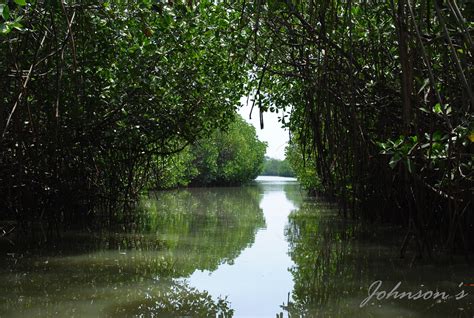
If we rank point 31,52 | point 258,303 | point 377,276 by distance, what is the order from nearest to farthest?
point 258,303
point 377,276
point 31,52

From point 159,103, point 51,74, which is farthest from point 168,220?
point 51,74

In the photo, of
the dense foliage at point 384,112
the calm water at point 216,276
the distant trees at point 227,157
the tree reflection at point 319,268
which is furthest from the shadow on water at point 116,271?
the distant trees at point 227,157

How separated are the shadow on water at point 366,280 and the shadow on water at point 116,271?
2.11 ft

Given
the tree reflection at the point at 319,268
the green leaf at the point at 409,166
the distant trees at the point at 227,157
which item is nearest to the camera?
the green leaf at the point at 409,166

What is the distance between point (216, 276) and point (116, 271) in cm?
83

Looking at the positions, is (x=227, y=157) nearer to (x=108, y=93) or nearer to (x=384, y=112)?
(x=108, y=93)

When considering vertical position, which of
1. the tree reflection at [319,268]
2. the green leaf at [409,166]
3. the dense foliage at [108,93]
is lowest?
the tree reflection at [319,268]

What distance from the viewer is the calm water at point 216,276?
369 centimetres

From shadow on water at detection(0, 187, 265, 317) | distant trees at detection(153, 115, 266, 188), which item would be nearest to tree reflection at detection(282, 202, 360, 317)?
shadow on water at detection(0, 187, 265, 317)

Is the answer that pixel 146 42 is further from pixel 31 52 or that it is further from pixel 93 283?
pixel 93 283

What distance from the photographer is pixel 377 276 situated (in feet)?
15.4

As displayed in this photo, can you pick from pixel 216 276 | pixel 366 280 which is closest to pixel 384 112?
pixel 366 280

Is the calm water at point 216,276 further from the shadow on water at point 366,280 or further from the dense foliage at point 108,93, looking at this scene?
the dense foliage at point 108,93

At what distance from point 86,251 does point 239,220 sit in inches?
186
